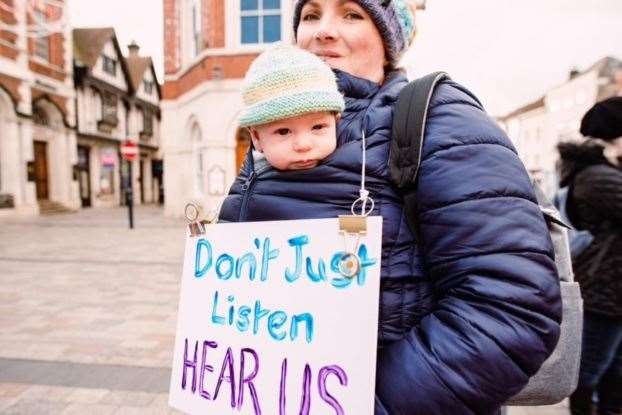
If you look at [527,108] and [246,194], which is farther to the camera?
[527,108]

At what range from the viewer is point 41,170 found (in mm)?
23578

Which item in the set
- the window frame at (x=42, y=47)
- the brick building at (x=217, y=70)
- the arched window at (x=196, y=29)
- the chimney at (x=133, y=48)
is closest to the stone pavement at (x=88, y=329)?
the brick building at (x=217, y=70)

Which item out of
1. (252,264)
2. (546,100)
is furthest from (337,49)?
(546,100)

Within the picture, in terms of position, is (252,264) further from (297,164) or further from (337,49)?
(337,49)

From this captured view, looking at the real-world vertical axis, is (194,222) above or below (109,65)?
below

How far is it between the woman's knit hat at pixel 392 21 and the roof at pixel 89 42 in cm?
3113

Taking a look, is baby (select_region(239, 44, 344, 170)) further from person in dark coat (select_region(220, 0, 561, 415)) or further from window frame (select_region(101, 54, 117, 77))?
window frame (select_region(101, 54, 117, 77))

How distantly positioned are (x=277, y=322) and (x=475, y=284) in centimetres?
41

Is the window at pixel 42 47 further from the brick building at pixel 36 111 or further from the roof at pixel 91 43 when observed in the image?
the roof at pixel 91 43

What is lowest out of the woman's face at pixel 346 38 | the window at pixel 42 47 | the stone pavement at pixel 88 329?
the stone pavement at pixel 88 329

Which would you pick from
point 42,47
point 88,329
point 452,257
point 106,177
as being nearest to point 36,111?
point 42,47

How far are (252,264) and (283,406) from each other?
30 centimetres

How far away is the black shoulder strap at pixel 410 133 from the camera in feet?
3.12

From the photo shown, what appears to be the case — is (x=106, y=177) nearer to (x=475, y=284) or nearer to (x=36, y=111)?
(x=36, y=111)
